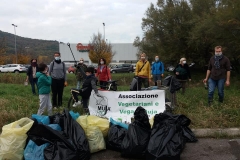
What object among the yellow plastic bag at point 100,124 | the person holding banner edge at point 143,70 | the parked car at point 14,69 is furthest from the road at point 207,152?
the parked car at point 14,69

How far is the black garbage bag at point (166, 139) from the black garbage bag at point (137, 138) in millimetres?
131

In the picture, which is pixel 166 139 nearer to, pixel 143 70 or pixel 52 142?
pixel 52 142

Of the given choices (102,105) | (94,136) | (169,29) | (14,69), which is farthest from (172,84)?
(14,69)

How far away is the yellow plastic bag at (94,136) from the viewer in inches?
167

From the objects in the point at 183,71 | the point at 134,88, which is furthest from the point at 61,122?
the point at 183,71

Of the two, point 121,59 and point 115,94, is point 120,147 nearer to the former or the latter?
point 115,94

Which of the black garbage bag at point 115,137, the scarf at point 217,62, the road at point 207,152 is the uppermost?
the scarf at point 217,62

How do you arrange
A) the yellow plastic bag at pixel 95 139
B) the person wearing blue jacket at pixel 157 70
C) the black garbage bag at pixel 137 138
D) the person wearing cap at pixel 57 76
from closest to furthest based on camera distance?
the black garbage bag at pixel 137 138 < the yellow plastic bag at pixel 95 139 < the person wearing cap at pixel 57 76 < the person wearing blue jacket at pixel 157 70

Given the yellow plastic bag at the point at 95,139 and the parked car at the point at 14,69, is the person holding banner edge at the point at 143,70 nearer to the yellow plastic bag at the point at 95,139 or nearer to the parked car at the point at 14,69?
the yellow plastic bag at the point at 95,139

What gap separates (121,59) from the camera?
6544 cm

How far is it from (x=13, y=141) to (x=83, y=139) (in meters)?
1.06

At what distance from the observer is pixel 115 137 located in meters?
4.41

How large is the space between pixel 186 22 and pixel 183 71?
57.9ft

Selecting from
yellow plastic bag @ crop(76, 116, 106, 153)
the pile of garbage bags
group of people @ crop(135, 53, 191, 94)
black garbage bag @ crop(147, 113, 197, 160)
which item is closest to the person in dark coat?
group of people @ crop(135, 53, 191, 94)
